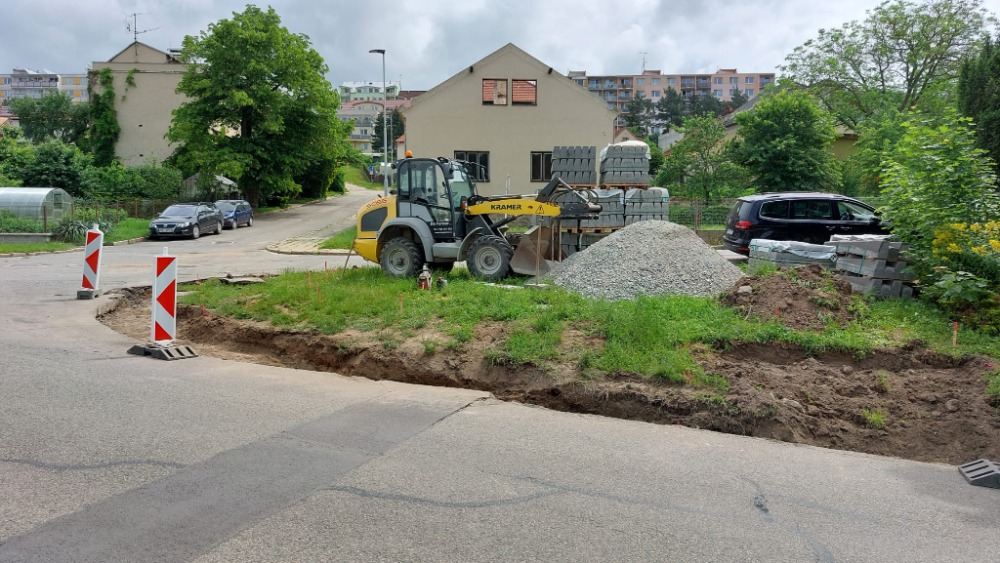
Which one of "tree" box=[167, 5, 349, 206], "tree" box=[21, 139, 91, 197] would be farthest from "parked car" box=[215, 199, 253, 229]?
"tree" box=[21, 139, 91, 197]

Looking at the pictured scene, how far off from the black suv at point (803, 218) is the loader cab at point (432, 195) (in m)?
7.01

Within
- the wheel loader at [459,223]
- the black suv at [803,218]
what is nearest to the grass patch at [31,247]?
the wheel loader at [459,223]

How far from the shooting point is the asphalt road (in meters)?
3.98

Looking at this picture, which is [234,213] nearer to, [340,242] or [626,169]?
[340,242]

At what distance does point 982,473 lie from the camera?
17.2ft

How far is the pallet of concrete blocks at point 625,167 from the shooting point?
16.5 meters

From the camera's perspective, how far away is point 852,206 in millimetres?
16469

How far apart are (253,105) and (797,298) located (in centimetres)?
3774

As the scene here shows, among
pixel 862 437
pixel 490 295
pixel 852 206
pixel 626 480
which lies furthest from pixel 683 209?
pixel 626 480

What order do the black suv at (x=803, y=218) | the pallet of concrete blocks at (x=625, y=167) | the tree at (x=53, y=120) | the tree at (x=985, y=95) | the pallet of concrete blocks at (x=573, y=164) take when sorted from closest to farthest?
the black suv at (x=803, y=218) → the pallet of concrete blocks at (x=625, y=167) → the pallet of concrete blocks at (x=573, y=164) → the tree at (x=985, y=95) → the tree at (x=53, y=120)

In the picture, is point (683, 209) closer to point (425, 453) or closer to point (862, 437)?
point (862, 437)

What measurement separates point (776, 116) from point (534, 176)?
11.6 metres

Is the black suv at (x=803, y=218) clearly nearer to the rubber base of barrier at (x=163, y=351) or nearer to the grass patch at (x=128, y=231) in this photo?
the rubber base of barrier at (x=163, y=351)

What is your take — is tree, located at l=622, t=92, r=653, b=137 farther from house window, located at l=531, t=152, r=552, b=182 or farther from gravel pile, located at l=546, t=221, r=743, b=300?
gravel pile, located at l=546, t=221, r=743, b=300
